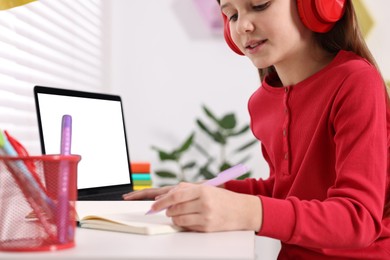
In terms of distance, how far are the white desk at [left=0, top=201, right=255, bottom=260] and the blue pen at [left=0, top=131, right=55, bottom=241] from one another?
0.16 ft

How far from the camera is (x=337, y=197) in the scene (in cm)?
88

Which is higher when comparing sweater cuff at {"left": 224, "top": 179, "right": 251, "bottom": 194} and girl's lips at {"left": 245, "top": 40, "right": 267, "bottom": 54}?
girl's lips at {"left": 245, "top": 40, "right": 267, "bottom": 54}

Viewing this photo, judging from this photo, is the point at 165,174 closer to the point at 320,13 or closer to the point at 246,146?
the point at 246,146

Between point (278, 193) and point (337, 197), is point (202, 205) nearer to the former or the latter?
point (337, 197)

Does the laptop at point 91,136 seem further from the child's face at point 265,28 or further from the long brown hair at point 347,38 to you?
the long brown hair at point 347,38

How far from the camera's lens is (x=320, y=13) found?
1.10 meters

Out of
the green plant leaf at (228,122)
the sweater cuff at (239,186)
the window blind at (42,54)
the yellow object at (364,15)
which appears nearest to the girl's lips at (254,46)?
the sweater cuff at (239,186)

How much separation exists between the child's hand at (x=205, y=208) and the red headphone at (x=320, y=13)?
1.59 ft

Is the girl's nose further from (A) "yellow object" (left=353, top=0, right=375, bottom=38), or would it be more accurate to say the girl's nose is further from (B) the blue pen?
(A) "yellow object" (left=353, top=0, right=375, bottom=38)

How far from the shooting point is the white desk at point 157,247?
574mm

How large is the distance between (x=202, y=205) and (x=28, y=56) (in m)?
1.15

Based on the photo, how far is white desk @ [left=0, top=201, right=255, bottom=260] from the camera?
1.88ft

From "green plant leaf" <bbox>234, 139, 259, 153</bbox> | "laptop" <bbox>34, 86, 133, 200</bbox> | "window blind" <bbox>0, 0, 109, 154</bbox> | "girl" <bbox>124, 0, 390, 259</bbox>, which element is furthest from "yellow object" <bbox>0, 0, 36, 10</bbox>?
"green plant leaf" <bbox>234, 139, 259, 153</bbox>

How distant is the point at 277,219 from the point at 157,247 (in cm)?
23
